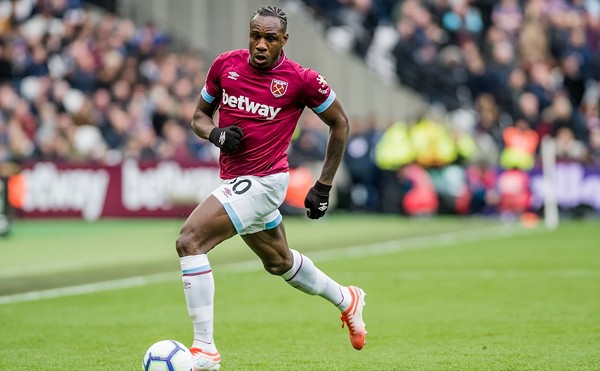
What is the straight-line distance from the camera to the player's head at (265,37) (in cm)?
800

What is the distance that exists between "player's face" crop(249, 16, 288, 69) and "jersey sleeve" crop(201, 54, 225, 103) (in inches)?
12.2

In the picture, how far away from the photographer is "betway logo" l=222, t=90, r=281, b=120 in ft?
26.8

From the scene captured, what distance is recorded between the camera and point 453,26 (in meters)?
27.8

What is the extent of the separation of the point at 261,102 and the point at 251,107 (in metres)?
0.08

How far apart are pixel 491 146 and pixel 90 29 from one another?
958 cm

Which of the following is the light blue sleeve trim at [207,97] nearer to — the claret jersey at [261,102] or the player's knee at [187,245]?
the claret jersey at [261,102]

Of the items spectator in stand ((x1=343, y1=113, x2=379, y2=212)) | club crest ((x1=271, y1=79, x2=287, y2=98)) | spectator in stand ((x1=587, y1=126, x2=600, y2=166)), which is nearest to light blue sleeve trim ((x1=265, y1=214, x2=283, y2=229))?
club crest ((x1=271, y1=79, x2=287, y2=98))

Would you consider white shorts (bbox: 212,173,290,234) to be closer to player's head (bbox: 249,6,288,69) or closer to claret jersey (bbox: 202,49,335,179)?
claret jersey (bbox: 202,49,335,179)

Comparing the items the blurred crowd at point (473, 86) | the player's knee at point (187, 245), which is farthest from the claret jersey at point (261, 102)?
the blurred crowd at point (473, 86)

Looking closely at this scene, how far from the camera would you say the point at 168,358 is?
7410 mm

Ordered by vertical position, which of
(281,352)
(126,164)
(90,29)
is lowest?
(126,164)

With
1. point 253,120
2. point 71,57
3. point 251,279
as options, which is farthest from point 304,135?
point 253,120

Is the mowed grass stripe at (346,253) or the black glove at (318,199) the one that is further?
the mowed grass stripe at (346,253)

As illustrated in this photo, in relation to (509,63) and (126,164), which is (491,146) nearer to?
(509,63)
